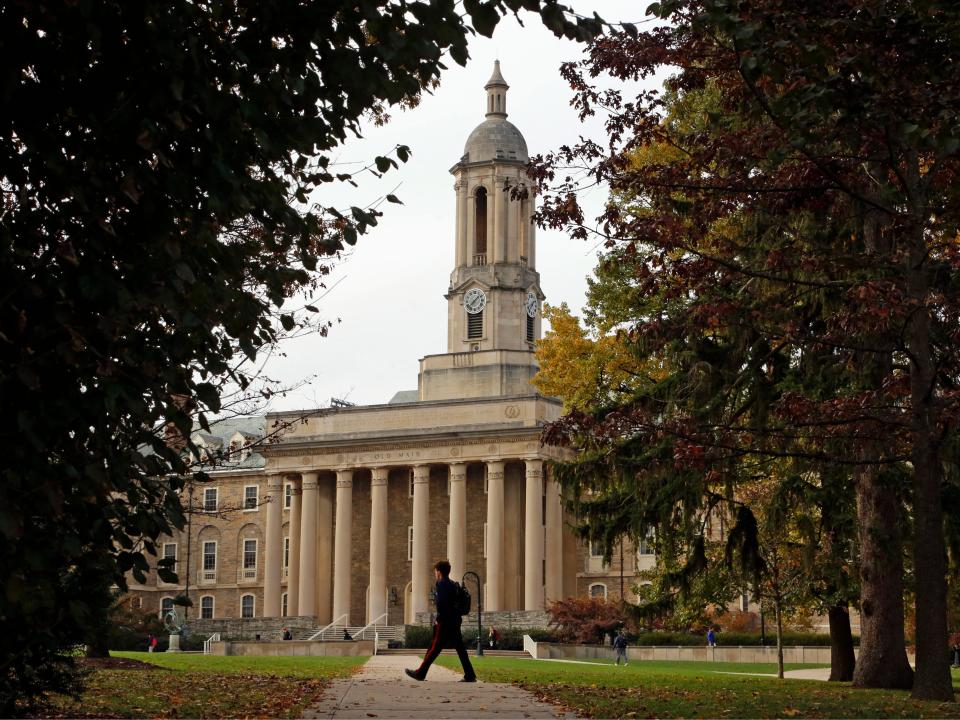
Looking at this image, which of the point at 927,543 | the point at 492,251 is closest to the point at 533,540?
the point at 492,251

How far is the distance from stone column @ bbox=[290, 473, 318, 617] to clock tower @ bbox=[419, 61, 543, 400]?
869 centimetres

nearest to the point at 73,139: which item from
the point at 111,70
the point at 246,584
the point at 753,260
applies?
the point at 111,70

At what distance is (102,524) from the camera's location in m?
9.34

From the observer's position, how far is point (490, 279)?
78.5m

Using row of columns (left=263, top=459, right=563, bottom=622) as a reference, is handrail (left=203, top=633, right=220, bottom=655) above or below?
below

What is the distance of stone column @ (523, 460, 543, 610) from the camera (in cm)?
6938

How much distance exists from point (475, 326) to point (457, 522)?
13210 mm

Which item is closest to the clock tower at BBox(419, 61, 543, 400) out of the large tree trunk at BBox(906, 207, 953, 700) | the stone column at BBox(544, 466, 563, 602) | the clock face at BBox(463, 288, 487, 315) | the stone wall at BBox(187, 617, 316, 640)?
the clock face at BBox(463, 288, 487, 315)

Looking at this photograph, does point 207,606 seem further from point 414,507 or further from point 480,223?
point 480,223

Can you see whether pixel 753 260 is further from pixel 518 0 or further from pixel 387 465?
pixel 387 465

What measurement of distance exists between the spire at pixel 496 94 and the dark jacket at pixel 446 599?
6601cm

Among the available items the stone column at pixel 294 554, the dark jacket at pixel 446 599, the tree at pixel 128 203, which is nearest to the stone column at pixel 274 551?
the stone column at pixel 294 554

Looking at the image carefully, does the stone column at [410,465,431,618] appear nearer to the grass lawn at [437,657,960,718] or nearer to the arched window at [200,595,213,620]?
the arched window at [200,595,213,620]

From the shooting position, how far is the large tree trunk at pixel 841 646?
90.4 ft
